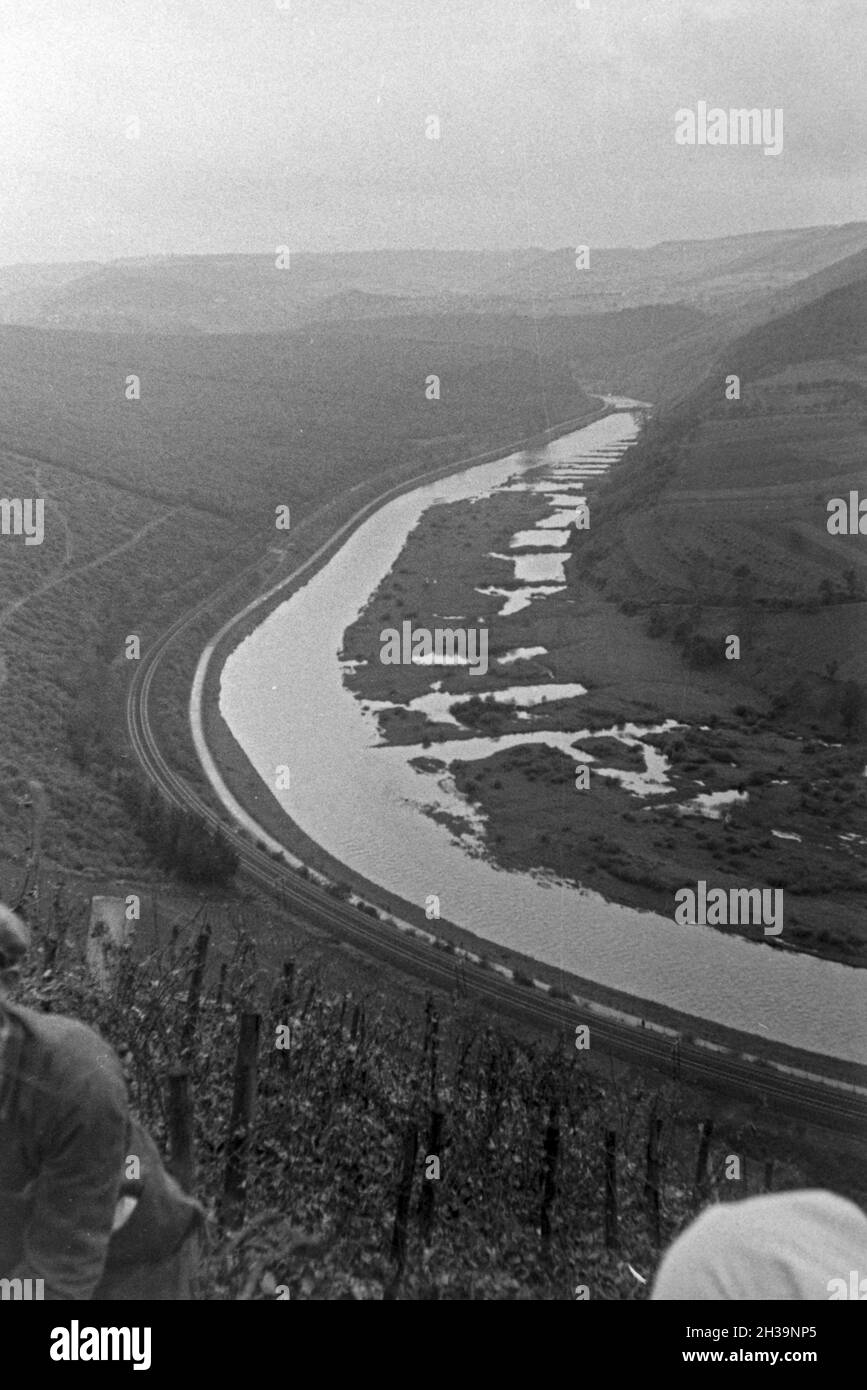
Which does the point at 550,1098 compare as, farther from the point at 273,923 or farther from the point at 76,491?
the point at 76,491

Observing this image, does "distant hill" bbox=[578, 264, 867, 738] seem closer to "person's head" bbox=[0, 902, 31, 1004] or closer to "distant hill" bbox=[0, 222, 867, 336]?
"distant hill" bbox=[0, 222, 867, 336]

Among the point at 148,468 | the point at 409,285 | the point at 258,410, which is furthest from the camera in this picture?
the point at 409,285

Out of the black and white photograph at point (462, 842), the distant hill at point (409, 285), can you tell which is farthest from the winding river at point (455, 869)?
the distant hill at point (409, 285)

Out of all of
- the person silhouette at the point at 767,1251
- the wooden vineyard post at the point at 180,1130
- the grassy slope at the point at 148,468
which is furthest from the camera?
the grassy slope at the point at 148,468

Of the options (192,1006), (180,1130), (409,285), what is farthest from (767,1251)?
(409,285)

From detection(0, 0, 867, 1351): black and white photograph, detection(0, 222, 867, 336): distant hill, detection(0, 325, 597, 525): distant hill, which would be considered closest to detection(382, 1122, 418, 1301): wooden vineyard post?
detection(0, 0, 867, 1351): black and white photograph

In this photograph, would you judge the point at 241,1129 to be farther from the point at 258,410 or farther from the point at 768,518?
the point at 258,410

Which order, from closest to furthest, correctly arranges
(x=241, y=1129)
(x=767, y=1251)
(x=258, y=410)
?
1. (x=767, y=1251)
2. (x=241, y=1129)
3. (x=258, y=410)

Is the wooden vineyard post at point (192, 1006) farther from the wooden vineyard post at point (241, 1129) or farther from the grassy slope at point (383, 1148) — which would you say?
the wooden vineyard post at point (241, 1129)
